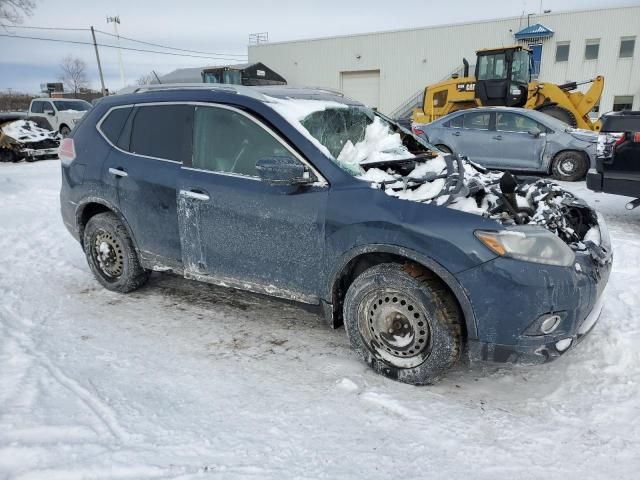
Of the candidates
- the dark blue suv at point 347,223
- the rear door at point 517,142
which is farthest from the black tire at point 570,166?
the dark blue suv at point 347,223

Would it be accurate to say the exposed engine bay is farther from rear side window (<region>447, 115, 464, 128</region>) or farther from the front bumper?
the front bumper

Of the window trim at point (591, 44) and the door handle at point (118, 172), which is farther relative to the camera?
the window trim at point (591, 44)

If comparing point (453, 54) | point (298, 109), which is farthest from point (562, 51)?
point (298, 109)

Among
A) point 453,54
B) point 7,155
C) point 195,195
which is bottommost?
point 7,155

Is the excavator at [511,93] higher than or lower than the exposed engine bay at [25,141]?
higher

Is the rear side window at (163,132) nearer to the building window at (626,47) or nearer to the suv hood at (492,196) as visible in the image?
the suv hood at (492,196)

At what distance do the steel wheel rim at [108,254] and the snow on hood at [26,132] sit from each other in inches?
483

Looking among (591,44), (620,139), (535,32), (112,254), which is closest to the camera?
(112,254)

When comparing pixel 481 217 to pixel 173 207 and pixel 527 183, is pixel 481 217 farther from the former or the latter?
pixel 173 207

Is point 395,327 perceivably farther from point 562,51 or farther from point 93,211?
point 562,51

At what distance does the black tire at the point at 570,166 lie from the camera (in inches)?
368

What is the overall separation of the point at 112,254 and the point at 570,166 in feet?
28.8

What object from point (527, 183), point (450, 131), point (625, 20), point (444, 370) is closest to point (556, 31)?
point (625, 20)

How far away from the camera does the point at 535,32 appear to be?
2942cm
